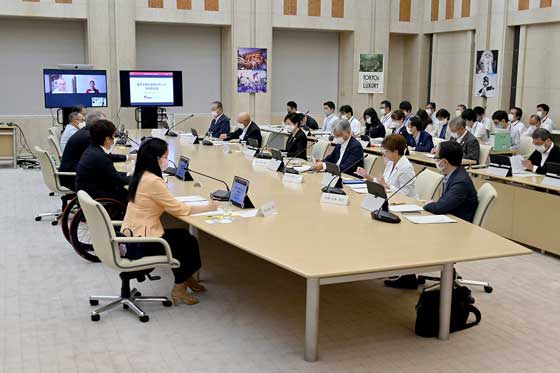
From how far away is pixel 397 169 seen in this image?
19.8 ft

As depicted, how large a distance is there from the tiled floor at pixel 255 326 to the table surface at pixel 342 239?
630 millimetres

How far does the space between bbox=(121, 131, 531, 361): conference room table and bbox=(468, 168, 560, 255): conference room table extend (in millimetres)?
1715

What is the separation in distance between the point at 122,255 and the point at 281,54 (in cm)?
1050

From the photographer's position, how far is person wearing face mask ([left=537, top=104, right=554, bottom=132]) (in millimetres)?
11383

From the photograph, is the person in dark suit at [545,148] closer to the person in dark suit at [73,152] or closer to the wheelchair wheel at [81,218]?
the wheelchair wheel at [81,218]

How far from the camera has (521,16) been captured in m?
12.1

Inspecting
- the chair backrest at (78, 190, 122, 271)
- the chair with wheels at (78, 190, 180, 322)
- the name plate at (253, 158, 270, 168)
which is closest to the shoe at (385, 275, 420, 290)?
the chair with wheels at (78, 190, 180, 322)

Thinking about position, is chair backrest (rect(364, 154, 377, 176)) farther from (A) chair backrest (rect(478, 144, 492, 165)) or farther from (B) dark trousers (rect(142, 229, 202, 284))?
(B) dark trousers (rect(142, 229, 202, 284))

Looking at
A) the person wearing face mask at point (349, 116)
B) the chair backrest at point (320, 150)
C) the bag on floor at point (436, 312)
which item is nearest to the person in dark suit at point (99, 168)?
the bag on floor at point (436, 312)

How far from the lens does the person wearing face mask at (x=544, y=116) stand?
11.4m

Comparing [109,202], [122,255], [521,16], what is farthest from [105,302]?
[521,16]

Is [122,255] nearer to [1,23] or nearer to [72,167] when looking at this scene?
[72,167]

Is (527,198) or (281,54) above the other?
(281,54)

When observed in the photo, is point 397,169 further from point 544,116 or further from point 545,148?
point 544,116
